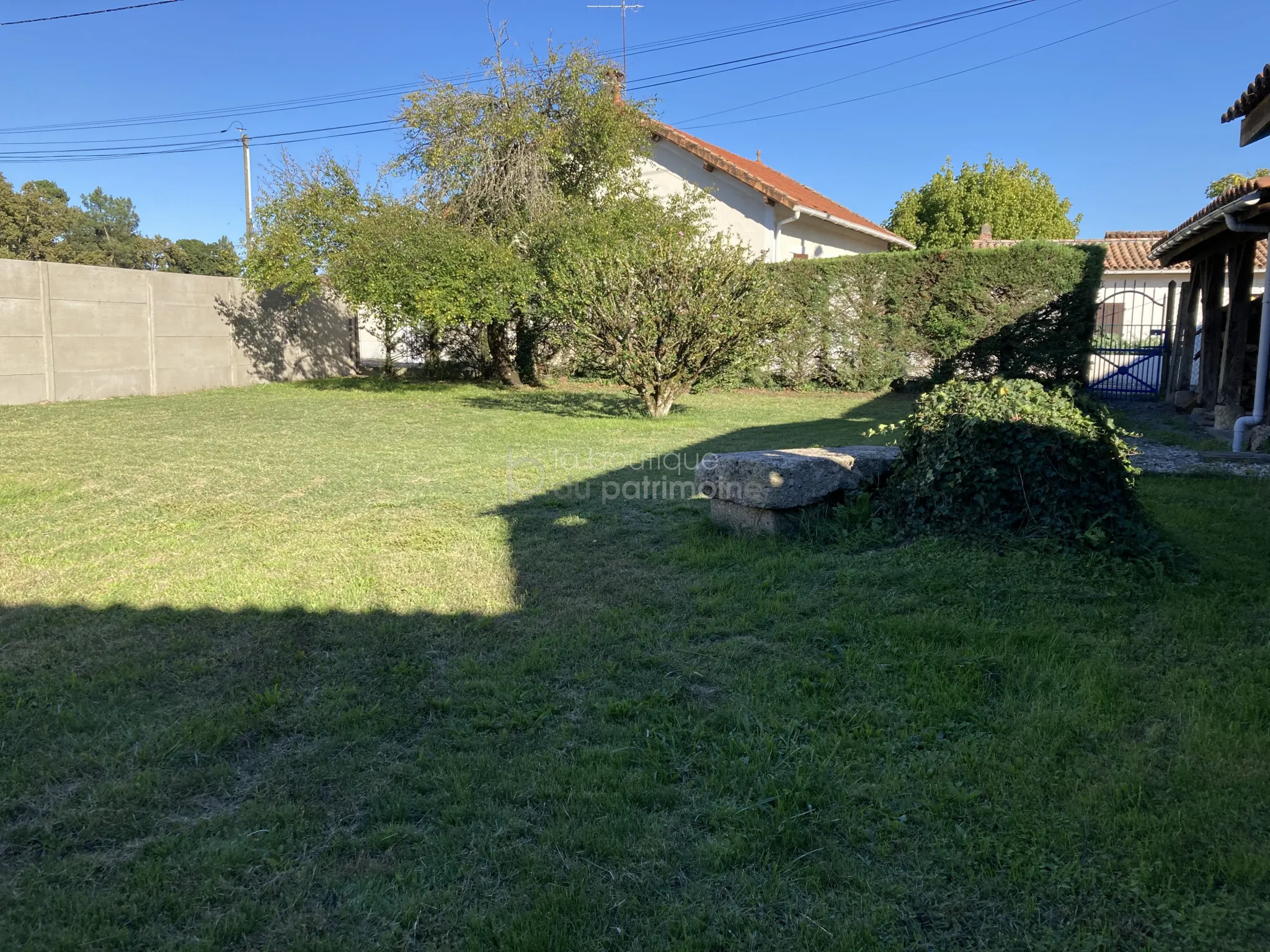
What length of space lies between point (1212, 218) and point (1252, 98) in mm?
5686

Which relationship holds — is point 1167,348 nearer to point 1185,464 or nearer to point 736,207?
point 1185,464

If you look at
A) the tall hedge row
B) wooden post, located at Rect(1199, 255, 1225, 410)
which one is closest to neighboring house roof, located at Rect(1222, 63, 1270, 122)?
wooden post, located at Rect(1199, 255, 1225, 410)

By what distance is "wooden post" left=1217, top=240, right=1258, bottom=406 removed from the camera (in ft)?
34.6

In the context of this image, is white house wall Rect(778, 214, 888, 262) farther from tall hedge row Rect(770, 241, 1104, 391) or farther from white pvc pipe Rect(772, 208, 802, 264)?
tall hedge row Rect(770, 241, 1104, 391)

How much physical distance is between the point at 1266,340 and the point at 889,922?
30.5 feet

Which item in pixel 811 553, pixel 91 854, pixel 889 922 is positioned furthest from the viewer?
pixel 811 553

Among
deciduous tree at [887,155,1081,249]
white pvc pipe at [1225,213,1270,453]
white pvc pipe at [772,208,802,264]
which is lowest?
white pvc pipe at [1225,213,1270,453]

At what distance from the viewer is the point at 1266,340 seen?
28.3 ft

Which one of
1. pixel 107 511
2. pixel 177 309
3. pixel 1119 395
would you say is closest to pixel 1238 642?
pixel 107 511

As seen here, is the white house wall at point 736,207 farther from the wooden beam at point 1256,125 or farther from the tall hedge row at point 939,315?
the wooden beam at point 1256,125

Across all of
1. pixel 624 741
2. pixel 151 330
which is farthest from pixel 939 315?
pixel 151 330

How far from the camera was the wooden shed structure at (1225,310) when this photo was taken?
8664 millimetres

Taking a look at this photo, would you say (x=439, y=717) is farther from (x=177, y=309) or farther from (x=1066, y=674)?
(x=177, y=309)

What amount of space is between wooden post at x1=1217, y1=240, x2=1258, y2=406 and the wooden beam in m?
Answer: 7.32
